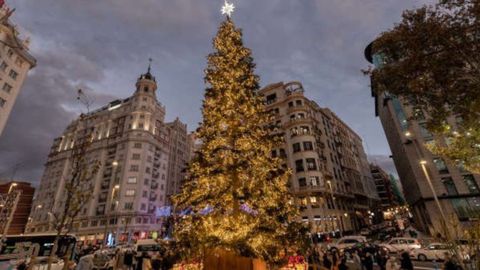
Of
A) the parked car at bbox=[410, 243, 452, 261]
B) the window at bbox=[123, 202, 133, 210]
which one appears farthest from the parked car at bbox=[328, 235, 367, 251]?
the window at bbox=[123, 202, 133, 210]

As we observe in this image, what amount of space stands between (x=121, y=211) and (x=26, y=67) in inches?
1527

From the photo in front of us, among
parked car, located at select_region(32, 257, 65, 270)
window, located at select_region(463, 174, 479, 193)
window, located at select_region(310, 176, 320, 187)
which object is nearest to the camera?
parked car, located at select_region(32, 257, 65, 270)

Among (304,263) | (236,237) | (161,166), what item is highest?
(161,166)

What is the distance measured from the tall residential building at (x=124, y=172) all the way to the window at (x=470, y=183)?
207 ft

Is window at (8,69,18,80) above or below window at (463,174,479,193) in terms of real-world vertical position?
above

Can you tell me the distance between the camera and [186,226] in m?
10.6

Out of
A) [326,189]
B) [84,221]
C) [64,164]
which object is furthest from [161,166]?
[326,189]

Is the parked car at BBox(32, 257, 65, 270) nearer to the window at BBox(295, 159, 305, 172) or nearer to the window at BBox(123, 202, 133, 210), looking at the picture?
the window at BBox(295, 159, 305, 172)

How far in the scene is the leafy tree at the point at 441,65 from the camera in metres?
10.1

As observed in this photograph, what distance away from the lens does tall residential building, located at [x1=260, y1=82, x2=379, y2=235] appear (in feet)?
154

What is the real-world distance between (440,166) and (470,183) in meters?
3.86

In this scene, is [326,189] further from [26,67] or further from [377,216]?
[26,67]

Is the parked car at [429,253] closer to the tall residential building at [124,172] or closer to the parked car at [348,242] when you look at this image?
the parked car at [348,242]

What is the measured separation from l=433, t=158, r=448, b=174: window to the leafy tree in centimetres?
2854
